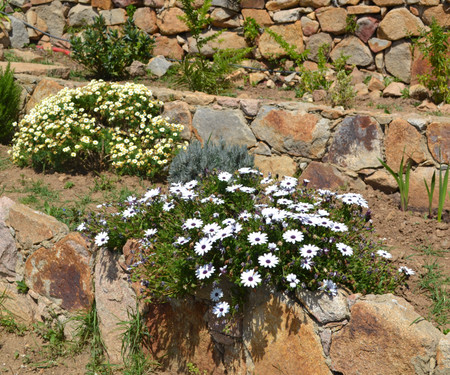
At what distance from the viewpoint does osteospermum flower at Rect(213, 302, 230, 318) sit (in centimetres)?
272

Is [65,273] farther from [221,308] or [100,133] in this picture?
[100,133]

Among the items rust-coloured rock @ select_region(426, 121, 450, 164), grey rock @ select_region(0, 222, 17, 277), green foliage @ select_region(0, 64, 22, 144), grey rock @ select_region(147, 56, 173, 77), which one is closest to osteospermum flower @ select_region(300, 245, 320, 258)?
rust-coloured rock @ select_region(426, 121, 450, 164)

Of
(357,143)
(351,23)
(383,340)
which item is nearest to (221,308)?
(383,340)

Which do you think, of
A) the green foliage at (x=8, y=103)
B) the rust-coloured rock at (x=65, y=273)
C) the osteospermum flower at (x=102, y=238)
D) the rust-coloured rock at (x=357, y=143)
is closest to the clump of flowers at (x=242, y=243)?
the osteospermum flower at (x=102, y=238)

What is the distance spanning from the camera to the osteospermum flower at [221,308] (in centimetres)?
272

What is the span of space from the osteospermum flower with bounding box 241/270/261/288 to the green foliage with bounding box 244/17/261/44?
498 centimetres

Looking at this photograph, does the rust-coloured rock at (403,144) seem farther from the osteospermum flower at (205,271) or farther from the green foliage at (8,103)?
the green foliage at (8,103)

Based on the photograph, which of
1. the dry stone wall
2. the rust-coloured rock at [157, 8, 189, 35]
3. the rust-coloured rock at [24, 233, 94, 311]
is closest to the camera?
the rust-coloured rock at [24, 233, 94, 311]

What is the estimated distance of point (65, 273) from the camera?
376cm

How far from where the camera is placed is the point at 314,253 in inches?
104

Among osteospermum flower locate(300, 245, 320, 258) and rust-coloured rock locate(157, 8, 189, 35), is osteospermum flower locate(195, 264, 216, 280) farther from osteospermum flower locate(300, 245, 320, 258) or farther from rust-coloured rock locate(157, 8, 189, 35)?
rust-coloured rock locate(157, 8, 189, 35)

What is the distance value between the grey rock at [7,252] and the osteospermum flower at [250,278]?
2.41 meters

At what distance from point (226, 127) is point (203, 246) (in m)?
2.64

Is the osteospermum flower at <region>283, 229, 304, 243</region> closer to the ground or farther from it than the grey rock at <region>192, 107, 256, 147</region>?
farther from it
